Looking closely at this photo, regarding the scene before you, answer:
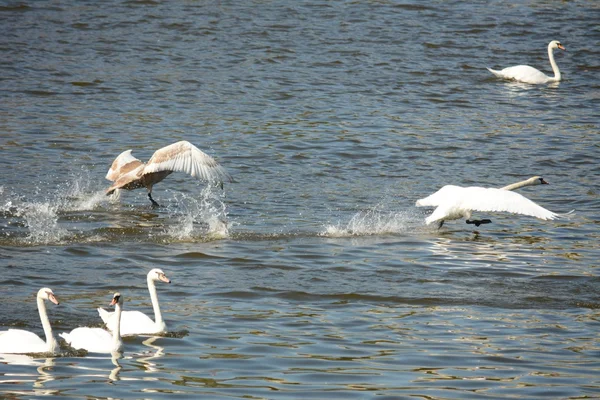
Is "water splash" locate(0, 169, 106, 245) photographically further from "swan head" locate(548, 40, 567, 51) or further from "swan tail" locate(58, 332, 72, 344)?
"swan head" locate(548, 40, 567, 51)

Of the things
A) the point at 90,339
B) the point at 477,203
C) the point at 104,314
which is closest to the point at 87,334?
the point at 90,339

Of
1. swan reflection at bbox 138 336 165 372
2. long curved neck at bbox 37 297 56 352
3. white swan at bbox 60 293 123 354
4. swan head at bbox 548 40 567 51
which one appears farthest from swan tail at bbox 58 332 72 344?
swan head at bbox 548 40 567 51

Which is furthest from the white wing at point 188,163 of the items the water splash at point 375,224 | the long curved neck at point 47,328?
the long curved neck at point 47,328

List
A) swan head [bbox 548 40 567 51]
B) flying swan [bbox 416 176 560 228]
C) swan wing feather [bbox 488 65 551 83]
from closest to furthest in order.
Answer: flying swan [bbox 416 176 560 228] < swan wing feather [bbox 488 65 551 83] < swan head [bbox 548 40 567 51]

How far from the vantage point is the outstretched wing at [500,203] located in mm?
11953

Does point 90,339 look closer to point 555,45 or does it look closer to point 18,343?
point 18,343

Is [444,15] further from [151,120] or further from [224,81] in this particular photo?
[151,120]

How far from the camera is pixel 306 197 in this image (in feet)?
46.6

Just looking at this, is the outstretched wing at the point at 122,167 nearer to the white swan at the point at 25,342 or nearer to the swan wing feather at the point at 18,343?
the white swan at the point at 25,342

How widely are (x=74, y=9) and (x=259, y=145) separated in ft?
33.4

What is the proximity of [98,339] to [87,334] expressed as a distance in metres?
0.14

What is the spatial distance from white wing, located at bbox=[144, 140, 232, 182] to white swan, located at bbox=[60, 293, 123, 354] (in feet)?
15.3

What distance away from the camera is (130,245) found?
11719 mm

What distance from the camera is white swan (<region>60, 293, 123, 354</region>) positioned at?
8062mm
